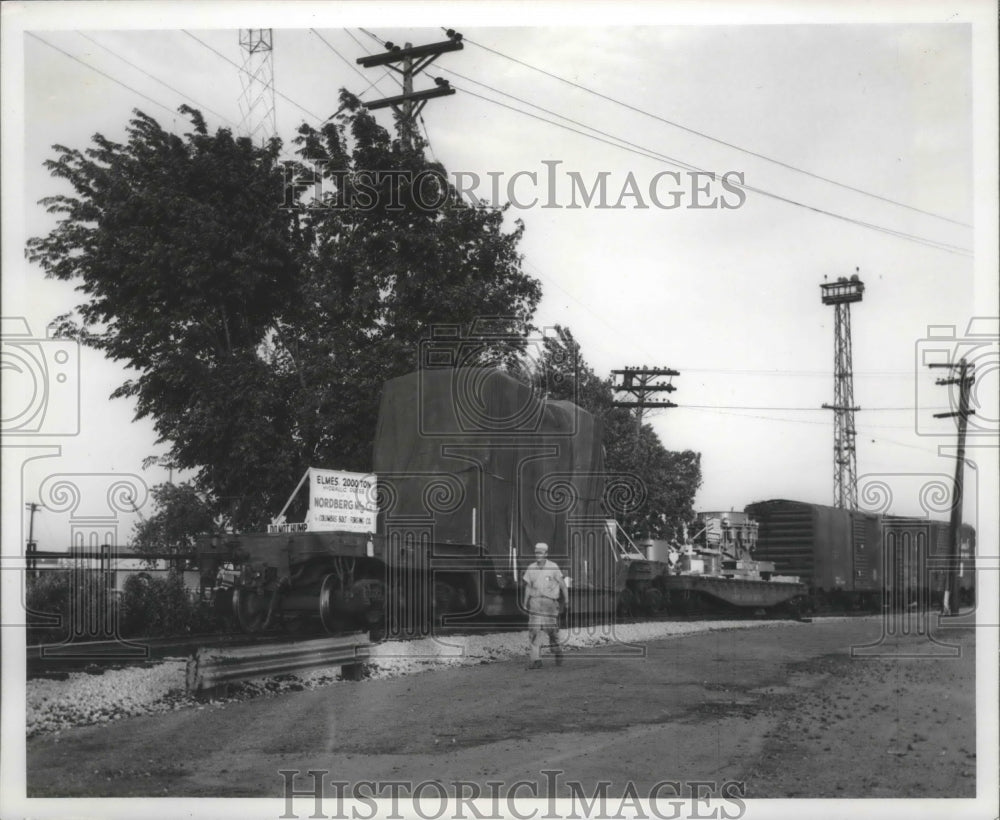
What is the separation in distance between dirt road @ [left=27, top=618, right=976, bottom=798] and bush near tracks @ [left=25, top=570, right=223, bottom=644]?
3.51m

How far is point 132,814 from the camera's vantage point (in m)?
7.84

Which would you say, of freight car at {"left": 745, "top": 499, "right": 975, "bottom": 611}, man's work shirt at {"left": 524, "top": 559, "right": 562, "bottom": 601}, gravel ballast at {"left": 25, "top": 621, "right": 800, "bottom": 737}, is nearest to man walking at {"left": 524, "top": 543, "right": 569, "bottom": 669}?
man's work shirt at {"left": 524, "top": 559, "right": 562, "bottom": 601}

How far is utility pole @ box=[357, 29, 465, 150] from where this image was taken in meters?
15.4

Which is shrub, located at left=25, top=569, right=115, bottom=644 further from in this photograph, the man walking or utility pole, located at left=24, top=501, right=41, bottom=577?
the man walking

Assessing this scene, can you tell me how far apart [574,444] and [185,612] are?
18.5ft

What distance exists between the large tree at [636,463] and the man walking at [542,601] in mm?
7863

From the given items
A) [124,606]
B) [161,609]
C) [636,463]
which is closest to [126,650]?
[124,606]

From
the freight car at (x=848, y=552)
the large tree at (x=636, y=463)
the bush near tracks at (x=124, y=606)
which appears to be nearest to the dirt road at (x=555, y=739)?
the bush near tracks at (x=124, y=606)

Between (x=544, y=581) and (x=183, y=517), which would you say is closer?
(x=544, y=581)

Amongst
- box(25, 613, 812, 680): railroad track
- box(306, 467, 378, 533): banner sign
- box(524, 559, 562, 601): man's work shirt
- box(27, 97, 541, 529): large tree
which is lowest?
box(25, 613, 812, 680): railroad track

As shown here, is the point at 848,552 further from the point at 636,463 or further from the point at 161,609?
the point at 161,609

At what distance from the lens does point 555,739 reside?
347 inches

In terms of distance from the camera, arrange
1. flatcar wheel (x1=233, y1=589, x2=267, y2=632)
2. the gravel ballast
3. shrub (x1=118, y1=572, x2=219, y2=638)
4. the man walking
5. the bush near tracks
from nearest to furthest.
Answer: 1. the gravel ballast
2. the bush near tracks
3. the man walking
4. flatcar wheel (x1=233, y1=589, x2=267, y2=632)
5. shrub (x1=118, y1=572, x2=219, y2=638)

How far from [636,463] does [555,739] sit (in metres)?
17.7
